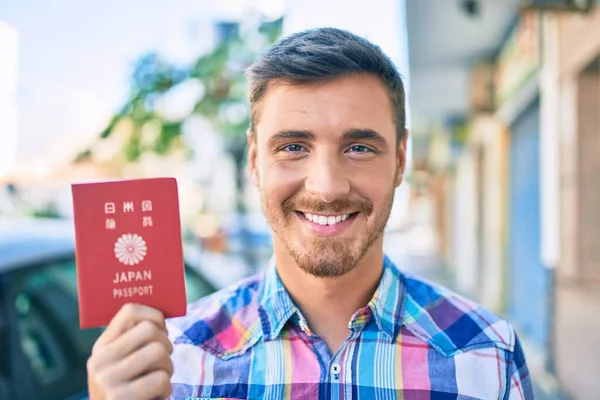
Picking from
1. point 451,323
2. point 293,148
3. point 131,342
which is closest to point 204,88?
point 293,148

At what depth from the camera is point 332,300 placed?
162 cm

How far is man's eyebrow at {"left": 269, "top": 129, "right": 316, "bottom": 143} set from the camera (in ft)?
4.99

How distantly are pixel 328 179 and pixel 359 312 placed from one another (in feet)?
1.22

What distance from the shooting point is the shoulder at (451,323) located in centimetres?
154

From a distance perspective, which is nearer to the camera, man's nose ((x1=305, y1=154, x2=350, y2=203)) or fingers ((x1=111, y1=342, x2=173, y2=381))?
fingers ((x1=111, y1=342, x2=173, y2=381))

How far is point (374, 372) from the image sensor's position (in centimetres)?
151

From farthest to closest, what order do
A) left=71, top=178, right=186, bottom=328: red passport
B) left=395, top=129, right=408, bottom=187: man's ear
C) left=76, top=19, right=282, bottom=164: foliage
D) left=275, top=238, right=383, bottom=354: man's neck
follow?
left=76, top=19, right=282, bottom=164: foliage, left=395, top=129, right=408, bottom=187: man's ear, left=275, top=238, right=383, bottom=354: man's neck, left=71, top=178, right=186, bottom=328: red passport

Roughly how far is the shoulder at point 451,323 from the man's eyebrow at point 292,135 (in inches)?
21.5

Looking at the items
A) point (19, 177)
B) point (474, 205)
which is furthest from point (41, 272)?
point (19, 177)

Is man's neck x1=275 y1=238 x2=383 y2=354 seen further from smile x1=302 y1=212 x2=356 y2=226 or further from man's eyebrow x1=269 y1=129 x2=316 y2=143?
man's eyebrow x1=269 y1=129 x2=316 y2=143

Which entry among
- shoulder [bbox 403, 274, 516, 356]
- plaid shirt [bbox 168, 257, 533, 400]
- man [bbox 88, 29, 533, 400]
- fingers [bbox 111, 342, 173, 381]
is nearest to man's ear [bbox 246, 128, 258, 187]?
man [bbox 88, 29, 533, 400]

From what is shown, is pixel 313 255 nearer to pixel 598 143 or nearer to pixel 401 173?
pixel 401 173

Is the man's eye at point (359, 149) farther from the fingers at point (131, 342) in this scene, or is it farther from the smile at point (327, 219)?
the fingers at point (131, 342)

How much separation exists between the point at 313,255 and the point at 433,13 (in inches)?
270
